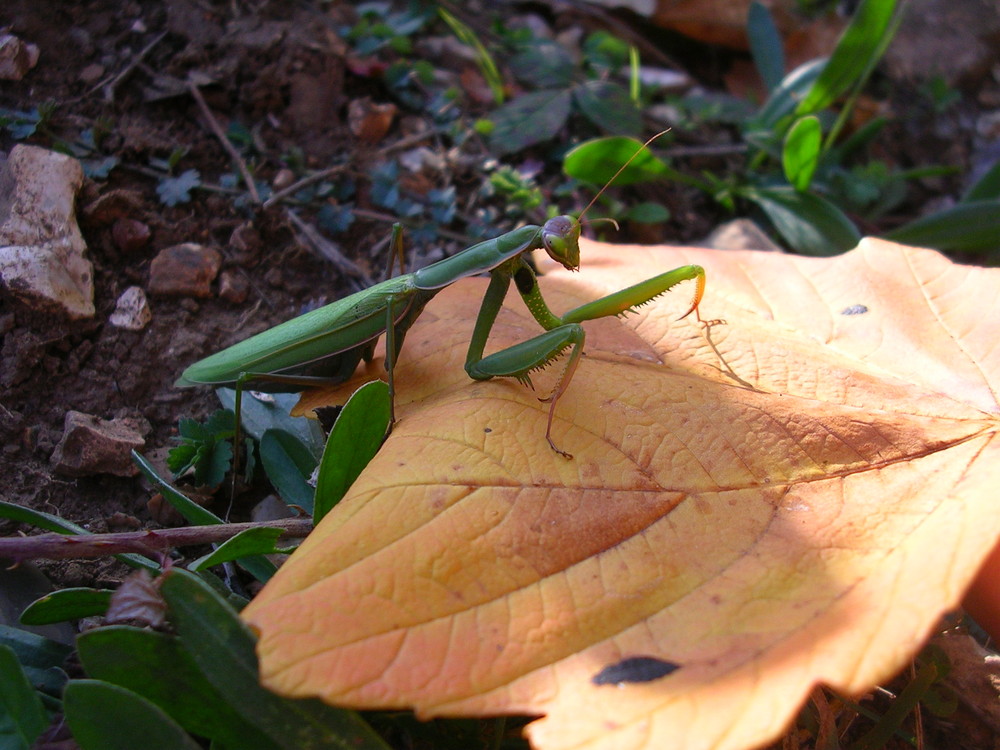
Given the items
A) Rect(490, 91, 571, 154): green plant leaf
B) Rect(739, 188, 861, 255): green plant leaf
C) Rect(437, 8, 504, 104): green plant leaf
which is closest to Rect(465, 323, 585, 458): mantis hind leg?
Rect(490, 91, 571, 154): green plant leaf

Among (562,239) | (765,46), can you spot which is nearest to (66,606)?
(562,239)

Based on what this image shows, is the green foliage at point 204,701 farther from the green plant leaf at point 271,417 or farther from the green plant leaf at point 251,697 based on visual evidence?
the green plant leaf at point 271,417

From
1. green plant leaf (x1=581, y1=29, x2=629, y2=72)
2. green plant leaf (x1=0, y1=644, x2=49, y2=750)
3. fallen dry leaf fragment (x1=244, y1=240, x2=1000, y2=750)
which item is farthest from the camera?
green plant leaf (x1=581, y1=29, x2=629, y2=72)

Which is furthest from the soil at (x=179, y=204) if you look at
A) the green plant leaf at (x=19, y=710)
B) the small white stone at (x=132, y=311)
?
the green plant leaf at (x=19, y=710)

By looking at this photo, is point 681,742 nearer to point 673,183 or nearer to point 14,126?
point 14,126

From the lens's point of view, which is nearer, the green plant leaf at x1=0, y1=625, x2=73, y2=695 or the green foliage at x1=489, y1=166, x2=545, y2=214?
the green plant leaf at x1=0, y1=625, x2=73, y2=695

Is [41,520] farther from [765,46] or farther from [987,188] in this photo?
[987,188]

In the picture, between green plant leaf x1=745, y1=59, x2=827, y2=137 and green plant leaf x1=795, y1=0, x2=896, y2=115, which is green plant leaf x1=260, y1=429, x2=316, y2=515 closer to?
green plant leaf x1=745, y1=59, x2=827, y2=137

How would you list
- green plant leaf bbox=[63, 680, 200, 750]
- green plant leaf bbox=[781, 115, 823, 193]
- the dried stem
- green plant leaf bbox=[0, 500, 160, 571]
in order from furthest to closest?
1. green plant leaf bbox=[781, 115, 823, 193]
2. the dried stem
3. green plant leaf bbox=[0, 500, 160, 571]
4. green plant leaf bbox=[63, 680, 200, 750]
